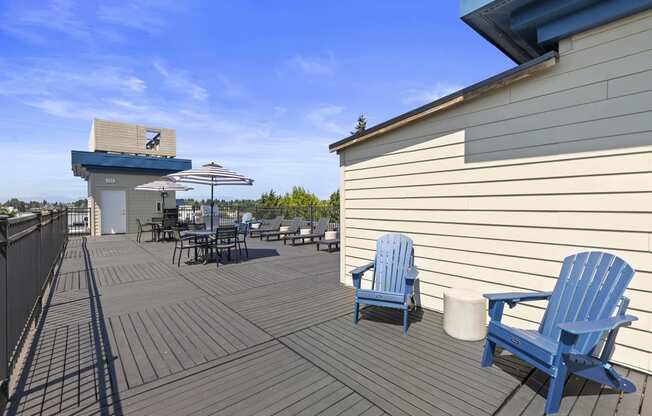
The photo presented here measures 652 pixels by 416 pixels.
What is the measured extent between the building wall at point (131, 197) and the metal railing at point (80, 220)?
1151 mm

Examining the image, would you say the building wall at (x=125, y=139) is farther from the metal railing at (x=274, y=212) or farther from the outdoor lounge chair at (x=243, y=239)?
the outdoor lounge chair at (x=243, y=239)

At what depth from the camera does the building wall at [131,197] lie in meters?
12.7

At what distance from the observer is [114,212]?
1302cm

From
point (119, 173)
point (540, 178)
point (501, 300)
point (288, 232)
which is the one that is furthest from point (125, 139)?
point (501, 300)

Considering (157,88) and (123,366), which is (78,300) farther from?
(157,88)

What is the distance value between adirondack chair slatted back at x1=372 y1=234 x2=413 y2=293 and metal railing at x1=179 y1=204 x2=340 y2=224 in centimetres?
742

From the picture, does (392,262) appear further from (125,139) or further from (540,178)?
(125,139)

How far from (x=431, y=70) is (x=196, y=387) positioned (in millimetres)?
A: 7702

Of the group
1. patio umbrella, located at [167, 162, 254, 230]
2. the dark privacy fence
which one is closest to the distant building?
patio umbrella, located at [167, 162, 254, 230]

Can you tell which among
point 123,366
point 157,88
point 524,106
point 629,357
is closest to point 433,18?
point 524,106

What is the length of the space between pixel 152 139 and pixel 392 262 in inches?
685

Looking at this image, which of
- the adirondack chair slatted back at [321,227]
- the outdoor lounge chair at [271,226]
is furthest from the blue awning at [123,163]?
the adirondack chair slatted back at [321,227]

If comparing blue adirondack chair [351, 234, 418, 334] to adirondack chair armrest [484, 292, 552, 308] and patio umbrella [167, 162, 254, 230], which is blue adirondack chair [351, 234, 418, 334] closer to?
adirondack chair armrest [484, 292, 552, 308]

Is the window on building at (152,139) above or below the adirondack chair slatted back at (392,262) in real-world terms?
above
